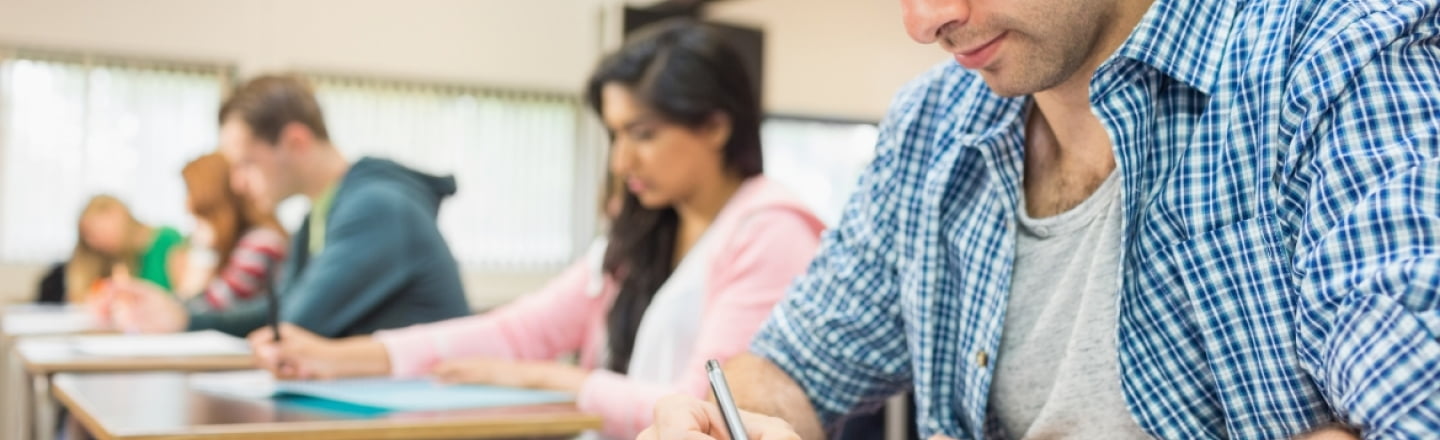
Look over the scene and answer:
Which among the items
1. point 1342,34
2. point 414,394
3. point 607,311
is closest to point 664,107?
point 607,311

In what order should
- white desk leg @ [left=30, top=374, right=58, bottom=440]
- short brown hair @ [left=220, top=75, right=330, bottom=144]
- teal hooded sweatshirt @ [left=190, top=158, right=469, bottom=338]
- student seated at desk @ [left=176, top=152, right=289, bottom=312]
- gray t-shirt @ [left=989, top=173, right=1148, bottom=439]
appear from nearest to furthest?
gray t-shirt @ [left=989, top=173, right=1148, bottom=439] < white desk leg @ [left=30, top=374, right=58, bottom=440] < teal hooded sweatshirt @ [left=190, top=158, right=469, bottom=338] < short brown hair @ [left=220, top=75, right=330, bottom=144] < student seated at desk @ [left=176, top=152, right=289, bottom=312]

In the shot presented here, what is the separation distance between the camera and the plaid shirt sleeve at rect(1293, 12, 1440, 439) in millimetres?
633

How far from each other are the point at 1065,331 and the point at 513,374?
1070 mm

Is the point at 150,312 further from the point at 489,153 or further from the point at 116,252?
the point at 489,153

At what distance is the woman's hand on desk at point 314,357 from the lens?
195 centimetres

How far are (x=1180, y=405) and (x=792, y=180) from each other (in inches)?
208

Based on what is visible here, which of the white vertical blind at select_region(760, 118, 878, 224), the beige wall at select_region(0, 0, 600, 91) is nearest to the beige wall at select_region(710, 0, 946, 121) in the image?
the white vertical blind at select_region(760, 118, 878, 224)

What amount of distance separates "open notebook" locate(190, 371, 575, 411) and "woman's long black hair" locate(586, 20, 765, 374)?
0.36 metres

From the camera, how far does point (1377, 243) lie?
0.67 m

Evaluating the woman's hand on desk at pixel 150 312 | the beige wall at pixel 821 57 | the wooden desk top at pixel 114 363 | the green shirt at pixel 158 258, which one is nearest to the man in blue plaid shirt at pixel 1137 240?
the wooden desk top at pixel 114 363

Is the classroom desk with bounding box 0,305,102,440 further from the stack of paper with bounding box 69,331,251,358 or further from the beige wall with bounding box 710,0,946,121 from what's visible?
the beige wall with bounding box 710,0,946,121

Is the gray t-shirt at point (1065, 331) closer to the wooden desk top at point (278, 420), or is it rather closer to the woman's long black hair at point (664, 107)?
the wooden desk top at point (278, 420)

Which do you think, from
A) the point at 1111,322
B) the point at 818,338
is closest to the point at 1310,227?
the point at 1111,322

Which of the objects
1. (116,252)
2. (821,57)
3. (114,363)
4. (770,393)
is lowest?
(116,252)
